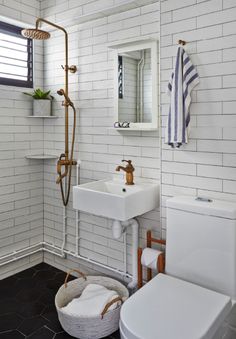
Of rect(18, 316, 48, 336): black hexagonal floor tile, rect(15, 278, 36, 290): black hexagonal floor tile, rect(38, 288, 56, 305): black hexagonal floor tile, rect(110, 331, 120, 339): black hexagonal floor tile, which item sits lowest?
rect(110, 331, 120, 339): black hexagonal floor tile

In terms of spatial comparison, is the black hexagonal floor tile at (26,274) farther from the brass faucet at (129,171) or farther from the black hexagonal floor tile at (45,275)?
the brass faucet at (129,171)

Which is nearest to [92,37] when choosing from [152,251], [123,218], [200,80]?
[200,80]

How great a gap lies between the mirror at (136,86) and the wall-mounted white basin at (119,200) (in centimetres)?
46

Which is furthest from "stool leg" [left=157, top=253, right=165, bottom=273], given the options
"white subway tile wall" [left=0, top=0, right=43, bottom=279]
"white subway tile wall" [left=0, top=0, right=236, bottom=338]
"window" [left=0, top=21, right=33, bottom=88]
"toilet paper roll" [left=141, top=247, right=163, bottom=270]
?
"window" [left=0, top=21, right=33, bottom=88]

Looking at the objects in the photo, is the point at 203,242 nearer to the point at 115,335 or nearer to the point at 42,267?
the point at 115,335

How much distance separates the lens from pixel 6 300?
2463mm

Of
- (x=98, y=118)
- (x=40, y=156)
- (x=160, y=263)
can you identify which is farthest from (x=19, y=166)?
(x=160, y=263)

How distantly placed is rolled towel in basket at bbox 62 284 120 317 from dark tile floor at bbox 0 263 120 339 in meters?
0.17

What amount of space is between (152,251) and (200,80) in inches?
46.9

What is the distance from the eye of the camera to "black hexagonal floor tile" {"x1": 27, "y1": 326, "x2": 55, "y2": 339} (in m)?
2.05

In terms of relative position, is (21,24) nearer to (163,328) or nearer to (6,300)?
(6,300)

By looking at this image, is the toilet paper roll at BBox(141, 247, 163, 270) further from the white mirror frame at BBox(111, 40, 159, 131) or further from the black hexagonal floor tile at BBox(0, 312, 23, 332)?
the black hexagonal floor tile at BBox(0, 312, 23, 332)

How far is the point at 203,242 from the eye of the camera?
5.92 feet

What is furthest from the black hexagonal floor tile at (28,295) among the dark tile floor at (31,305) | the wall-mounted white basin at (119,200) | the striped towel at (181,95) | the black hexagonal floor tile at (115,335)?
the striped towel at (181,95)
